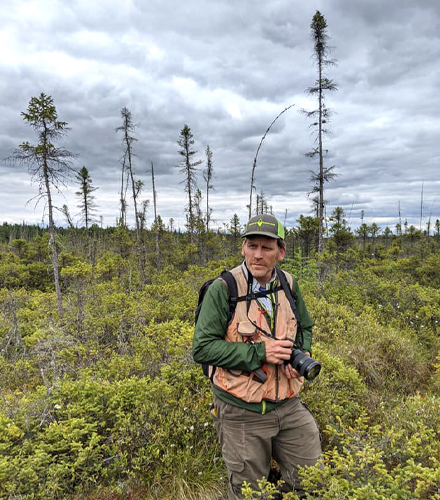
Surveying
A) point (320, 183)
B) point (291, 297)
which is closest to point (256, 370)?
point (291, 297)

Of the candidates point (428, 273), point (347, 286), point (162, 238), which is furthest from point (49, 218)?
point (162, 238)

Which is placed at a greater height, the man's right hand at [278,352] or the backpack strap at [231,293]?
the backpack strap at [231,293]

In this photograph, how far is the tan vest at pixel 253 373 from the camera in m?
2.00

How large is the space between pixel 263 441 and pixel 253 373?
1.76 feet

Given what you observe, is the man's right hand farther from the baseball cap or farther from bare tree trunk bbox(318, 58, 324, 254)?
bare tree trunk bbox(318, 58, 324, 254)

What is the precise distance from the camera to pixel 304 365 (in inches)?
74.6

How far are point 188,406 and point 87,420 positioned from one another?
3.26 ft

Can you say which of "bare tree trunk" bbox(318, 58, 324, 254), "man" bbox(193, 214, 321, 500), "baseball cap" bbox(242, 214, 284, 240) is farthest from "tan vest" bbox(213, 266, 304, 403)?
"bare tree trunk" bbox(318, 58, 324, 254)

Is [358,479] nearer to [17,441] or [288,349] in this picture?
[288,349]

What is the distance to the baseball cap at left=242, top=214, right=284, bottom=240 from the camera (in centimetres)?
211

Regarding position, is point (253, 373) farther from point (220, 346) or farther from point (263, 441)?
point (263, 441)

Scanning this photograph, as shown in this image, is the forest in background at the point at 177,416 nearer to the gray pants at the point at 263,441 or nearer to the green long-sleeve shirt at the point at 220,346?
the gray pants at the point at 263,441

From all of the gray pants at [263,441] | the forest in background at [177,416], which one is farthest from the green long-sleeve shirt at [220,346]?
the forest in background at [177,416]

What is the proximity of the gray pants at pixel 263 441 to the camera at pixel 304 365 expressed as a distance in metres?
0.45
